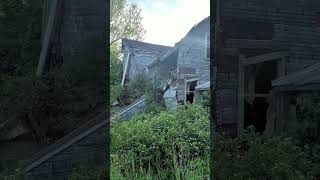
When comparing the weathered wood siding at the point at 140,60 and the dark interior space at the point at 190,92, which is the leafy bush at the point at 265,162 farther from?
the weathered wood siding at the point at 140,60

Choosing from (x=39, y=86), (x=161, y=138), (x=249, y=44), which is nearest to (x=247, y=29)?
(x=249, y=44)

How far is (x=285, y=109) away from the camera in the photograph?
4.33 meters

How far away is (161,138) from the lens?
13.7 ft

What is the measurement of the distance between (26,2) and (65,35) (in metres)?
0.56

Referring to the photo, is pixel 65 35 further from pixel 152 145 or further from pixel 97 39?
pixel 152 145

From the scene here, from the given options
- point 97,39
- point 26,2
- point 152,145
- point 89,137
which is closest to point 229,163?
point 152,145

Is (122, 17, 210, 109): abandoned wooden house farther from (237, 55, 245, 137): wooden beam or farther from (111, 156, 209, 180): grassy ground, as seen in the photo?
(111, 156, 209, 180): grassy ground

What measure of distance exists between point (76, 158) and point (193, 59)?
1378mm

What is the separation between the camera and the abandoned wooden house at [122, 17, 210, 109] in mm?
3980

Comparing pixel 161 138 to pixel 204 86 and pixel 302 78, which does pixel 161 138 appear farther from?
pixel 302 78

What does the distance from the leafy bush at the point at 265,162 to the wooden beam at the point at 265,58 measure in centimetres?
92

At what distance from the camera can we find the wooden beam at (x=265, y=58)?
14.3 ft

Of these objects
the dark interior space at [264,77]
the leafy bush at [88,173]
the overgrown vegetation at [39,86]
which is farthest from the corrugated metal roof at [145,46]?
the leafy bush at [88,173]

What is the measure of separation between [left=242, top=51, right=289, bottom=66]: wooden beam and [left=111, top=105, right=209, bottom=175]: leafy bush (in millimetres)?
634
